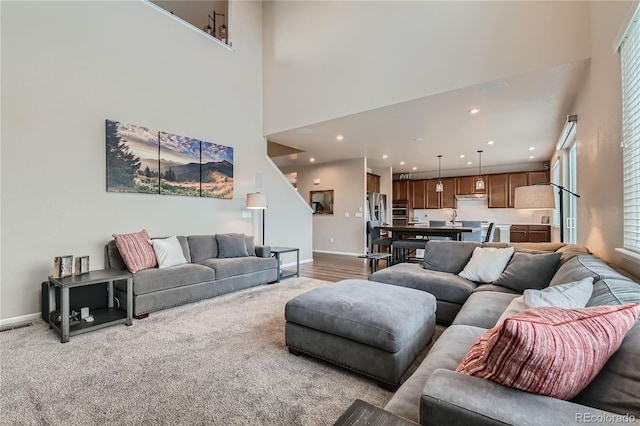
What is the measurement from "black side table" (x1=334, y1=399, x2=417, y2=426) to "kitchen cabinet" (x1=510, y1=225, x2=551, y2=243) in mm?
8726

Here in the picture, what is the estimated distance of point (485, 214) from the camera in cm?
895

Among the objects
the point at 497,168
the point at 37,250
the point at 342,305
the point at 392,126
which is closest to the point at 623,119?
the point at 342,305

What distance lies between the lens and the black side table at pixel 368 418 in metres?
0.80

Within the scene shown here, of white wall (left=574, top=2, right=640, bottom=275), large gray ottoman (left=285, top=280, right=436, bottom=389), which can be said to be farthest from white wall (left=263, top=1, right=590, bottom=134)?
large gray ottoman (left=285, top=280, right=436, bottom=389)

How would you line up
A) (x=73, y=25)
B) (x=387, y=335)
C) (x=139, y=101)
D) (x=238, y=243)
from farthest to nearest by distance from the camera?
(x=238, y=243) < (x=139, y=101) < (x=73, y=25) < (x=387, y=335)

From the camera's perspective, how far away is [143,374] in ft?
6.55

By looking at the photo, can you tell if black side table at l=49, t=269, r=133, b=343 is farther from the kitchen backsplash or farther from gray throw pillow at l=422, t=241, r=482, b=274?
the kitchen backsplash

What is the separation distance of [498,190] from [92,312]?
9.41 m

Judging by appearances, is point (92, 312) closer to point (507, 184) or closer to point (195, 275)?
point (195, 275)

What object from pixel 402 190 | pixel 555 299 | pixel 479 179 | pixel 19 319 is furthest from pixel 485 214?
pixel 19 319

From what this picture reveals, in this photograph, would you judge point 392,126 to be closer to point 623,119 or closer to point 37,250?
point 623,119

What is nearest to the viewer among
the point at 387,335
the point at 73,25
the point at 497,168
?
the point at 387,335

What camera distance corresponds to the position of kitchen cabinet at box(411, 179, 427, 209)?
981 centimetres

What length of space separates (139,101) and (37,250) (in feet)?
7.21
